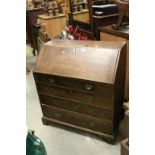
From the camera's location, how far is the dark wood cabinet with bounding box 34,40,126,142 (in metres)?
1.86

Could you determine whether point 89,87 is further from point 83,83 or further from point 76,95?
point 76,95

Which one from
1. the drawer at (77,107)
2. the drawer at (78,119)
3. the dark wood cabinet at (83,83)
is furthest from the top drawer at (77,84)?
the drawer at (78,119)

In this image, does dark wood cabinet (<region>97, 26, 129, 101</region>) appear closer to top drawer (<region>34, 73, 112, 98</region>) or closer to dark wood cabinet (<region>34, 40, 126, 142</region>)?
dark wood cabinet (<region>34, 40, 126, 142</region>)

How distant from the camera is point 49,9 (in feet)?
13.0

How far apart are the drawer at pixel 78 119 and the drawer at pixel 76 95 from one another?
6.9 inches

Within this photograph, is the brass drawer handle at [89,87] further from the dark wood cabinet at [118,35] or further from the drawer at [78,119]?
the dark wood cabinet at [118,35]

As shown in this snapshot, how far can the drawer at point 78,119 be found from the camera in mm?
2061

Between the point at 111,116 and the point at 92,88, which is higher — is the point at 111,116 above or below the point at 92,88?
below

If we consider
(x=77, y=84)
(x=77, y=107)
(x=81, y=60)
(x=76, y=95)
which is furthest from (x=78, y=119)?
(x=81, y=60)

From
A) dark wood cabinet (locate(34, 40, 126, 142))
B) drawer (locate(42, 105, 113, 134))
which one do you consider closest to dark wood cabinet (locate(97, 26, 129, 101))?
dark wood cabinet (locate(34, 40, 126, 142))

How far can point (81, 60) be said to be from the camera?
6.53 feet
